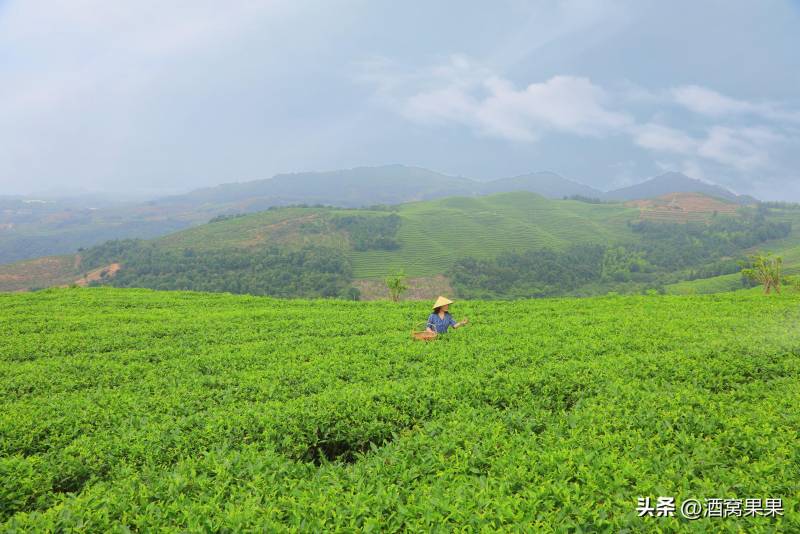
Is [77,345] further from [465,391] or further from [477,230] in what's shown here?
[477,230]

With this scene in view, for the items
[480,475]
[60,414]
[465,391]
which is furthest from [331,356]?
[480,475]

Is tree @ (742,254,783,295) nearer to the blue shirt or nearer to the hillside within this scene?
the blue shirt

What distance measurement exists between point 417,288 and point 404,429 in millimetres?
120705

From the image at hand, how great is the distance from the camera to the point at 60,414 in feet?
26.0

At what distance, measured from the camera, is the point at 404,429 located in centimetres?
721

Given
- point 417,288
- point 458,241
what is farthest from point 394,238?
point 417,288

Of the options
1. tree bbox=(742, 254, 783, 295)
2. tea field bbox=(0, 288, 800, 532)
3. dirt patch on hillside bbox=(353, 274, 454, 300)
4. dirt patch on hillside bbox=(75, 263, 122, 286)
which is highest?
tea field bbox=(0, 288, 800, 532)

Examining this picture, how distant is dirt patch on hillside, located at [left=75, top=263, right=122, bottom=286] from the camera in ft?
434

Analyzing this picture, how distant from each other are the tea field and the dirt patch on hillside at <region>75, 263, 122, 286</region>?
143705 mm

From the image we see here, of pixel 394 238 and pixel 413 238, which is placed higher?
pixel 394 238

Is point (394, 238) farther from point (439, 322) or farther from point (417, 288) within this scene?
point (439, 322)

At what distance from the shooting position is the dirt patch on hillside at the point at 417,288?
12169 centimetres

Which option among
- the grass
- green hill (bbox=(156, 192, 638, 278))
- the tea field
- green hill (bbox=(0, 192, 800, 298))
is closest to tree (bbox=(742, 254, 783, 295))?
the tea field

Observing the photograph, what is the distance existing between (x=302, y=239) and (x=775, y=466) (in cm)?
16752
